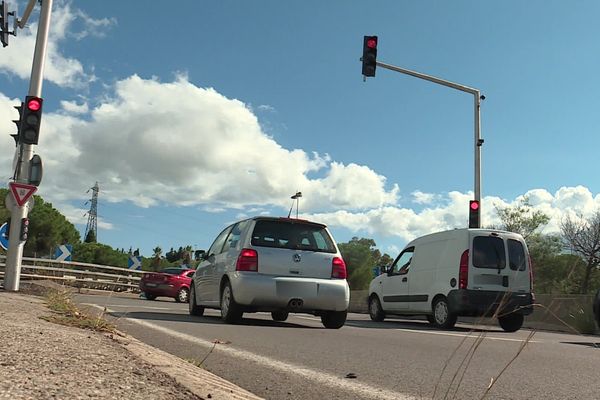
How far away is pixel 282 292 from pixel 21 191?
6866 mm

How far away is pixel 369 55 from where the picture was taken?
55.2 ft

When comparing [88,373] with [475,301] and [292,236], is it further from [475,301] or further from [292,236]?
[475,301]

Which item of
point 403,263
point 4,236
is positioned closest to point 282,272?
point 403,263

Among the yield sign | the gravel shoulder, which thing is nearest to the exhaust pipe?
A: the gravel shoulder

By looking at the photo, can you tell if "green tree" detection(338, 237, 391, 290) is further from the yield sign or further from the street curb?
the street curb

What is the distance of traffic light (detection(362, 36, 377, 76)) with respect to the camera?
55.3 ft

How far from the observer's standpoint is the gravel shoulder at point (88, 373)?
8.93ft

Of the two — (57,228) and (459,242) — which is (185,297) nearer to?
(459,242)

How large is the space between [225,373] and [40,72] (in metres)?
11.6

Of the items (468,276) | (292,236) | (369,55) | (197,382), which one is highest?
(369,55)

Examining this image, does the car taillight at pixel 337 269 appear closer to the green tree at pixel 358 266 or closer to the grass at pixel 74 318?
the grass at pixel 74 318

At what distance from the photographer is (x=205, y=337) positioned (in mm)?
7254

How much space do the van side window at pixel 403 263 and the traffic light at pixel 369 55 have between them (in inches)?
218

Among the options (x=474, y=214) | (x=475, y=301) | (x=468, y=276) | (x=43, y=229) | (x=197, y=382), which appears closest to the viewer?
(x=197, y=382)
